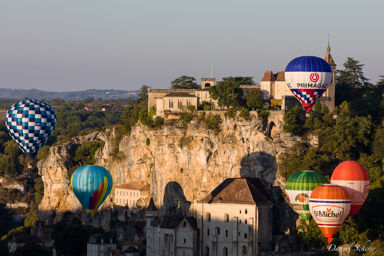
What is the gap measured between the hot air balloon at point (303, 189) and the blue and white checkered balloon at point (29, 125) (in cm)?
1774

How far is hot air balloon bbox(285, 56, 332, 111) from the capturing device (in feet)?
216

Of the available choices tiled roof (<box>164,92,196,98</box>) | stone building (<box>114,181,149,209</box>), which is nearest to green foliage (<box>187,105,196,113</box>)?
tiled roof (<box>164,92,196,98</box>)

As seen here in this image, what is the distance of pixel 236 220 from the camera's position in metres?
64.4

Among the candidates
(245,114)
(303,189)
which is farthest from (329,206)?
(245,114)

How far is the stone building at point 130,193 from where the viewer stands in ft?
262

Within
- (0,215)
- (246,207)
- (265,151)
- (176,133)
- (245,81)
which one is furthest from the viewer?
(0,215)

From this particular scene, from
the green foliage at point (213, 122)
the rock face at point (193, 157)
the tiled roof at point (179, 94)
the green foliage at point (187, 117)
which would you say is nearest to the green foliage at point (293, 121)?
the rock face at point (193, 157)

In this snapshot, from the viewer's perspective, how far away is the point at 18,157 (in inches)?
4670

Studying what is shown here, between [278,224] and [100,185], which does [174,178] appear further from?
[278,224]

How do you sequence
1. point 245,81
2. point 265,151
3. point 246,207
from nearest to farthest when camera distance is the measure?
point 246,207, point 265,151, point 245,81

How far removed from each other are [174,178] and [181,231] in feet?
35.7

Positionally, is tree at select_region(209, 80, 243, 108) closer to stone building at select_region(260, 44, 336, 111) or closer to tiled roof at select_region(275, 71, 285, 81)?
stone building at select_region(260, 44, 336, 111)

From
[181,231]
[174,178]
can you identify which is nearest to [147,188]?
[174,178]

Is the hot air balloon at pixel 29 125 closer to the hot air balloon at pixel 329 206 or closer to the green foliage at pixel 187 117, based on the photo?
the green foliage at pixel 187 117
